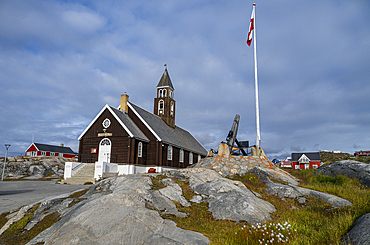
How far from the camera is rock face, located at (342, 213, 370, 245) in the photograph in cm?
558

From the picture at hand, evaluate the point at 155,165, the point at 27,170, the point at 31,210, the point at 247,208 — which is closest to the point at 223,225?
the point at 247,208

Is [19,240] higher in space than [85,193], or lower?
lower

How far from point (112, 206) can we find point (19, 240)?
3276 millimetres

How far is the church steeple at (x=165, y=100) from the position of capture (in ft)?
120

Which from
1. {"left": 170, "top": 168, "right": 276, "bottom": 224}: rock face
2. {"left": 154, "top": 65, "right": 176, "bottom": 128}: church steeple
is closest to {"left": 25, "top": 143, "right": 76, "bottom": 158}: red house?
{"left": 154, "top": 65, "right": 176, "bottom": 128}: church steeple

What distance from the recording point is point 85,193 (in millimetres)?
12148

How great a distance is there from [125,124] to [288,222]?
882 inches

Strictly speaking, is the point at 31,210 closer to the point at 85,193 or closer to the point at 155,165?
the point at 85,193

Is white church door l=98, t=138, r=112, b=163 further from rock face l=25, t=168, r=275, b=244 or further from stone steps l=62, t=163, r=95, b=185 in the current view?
rock face l=25, t=168, r=275, b=244

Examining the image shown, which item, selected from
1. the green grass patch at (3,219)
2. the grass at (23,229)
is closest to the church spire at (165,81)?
the grass at (23,229)

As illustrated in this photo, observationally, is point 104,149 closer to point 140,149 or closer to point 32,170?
point 140,149

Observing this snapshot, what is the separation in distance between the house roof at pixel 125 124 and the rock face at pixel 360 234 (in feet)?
73.9

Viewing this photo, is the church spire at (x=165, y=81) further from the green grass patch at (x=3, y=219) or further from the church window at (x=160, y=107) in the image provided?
the green grass patch at (x=3, y=219)

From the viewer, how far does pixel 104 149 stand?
2816 cm
